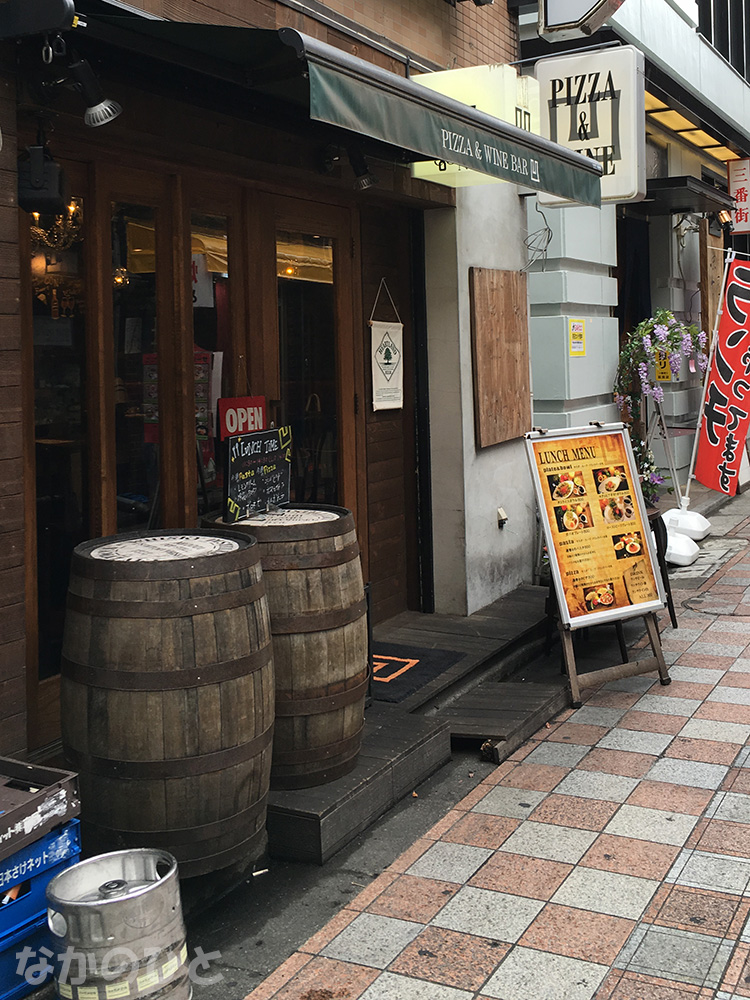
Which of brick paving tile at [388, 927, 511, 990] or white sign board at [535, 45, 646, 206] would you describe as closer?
brick paving tile at [388, 927, 511, 990]

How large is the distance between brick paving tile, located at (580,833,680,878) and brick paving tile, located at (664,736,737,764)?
979 mm

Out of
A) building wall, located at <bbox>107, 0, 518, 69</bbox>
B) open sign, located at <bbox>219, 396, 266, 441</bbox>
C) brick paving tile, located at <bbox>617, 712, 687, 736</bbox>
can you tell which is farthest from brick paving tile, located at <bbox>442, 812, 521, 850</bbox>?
building wall, located at <bbox>107, 0, 518, 69</bbox>

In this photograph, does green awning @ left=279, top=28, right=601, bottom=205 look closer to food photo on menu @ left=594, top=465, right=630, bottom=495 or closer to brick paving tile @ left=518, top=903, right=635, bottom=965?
food photo on menu @ left=594, top=465, right=630, bottom=495

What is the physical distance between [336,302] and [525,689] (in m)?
2.62

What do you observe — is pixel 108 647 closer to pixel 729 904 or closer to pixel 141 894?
pixel 141 894

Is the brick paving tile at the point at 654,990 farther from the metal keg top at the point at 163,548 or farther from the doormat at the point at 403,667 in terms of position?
the doormat at the point at 403,667

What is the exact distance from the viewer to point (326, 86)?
156 inches

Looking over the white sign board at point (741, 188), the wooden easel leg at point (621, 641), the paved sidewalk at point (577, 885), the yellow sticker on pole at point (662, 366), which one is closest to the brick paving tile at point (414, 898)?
the paved sidewalk at point (577, 885)

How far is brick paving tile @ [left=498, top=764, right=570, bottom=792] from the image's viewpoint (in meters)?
4.75

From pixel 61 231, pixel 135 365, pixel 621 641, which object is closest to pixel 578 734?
pixel 621 641

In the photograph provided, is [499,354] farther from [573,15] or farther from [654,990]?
[654,990]

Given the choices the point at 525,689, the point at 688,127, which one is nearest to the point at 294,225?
the point at 525,689

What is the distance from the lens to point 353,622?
4.21m

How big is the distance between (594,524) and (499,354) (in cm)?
209
